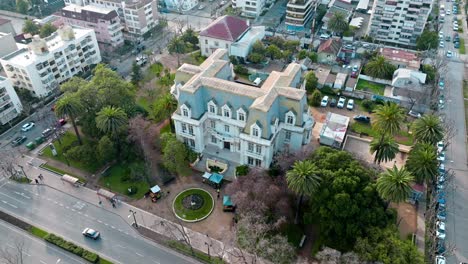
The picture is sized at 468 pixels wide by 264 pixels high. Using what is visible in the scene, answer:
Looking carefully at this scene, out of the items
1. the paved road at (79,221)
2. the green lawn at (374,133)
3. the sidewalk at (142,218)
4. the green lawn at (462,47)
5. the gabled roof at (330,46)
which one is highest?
the gabled roof at (330,46)

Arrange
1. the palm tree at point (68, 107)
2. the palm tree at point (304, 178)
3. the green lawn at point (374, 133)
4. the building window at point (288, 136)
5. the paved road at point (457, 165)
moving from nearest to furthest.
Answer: the palm tree at point (304, 178)
the paved road at point (457, 165)
the building window at point (288, 136)
the palm tree at point (68, 107)
the green lawn at point (374, 133)

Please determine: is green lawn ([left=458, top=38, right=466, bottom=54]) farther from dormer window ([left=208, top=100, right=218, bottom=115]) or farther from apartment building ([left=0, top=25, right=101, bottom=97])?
apartment building ([left=0, top=25, right=101, bottom=97])

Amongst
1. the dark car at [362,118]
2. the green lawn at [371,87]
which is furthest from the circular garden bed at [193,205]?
the green lawn at [371,87]

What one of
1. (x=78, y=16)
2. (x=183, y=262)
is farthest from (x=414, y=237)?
(x=78, y=16)

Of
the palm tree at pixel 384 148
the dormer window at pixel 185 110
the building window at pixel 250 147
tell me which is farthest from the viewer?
the dormer window at pixel 185 110

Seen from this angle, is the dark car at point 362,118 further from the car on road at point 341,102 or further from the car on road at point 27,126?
the car on road at point 27,126

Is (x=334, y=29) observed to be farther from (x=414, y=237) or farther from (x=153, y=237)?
(x=153, y=237)

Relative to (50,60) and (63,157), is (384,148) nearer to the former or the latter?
(63,157)
